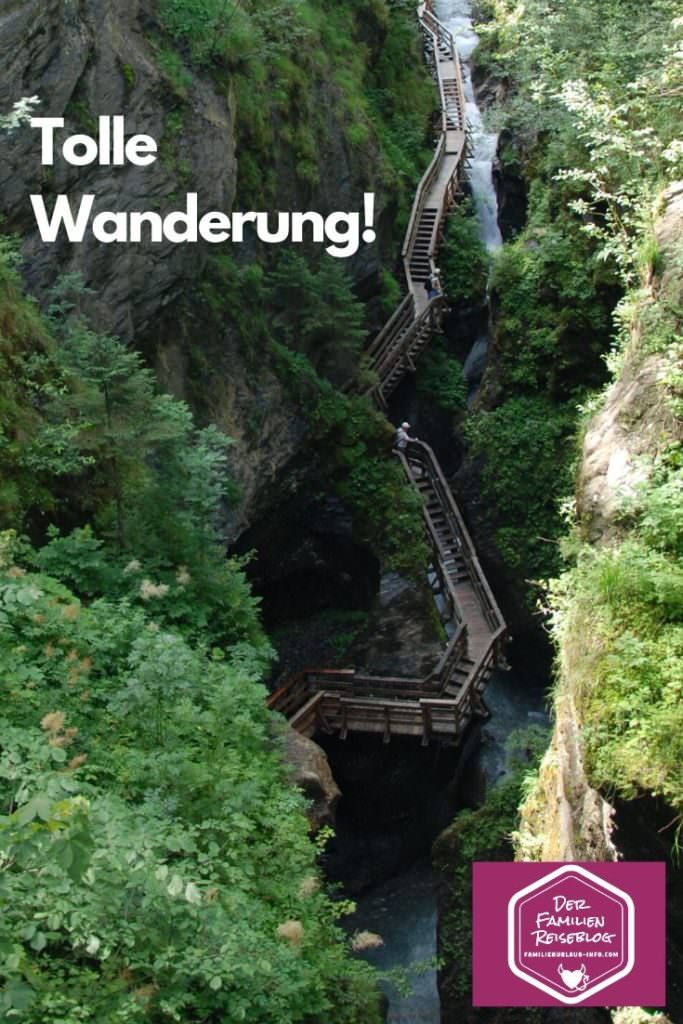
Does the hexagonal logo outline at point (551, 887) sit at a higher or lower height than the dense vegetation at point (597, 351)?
lower

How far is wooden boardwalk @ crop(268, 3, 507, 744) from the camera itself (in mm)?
18641

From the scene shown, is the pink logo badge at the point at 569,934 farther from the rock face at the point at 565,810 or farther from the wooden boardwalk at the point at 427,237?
the wooden boardwalk at the point at 427,237

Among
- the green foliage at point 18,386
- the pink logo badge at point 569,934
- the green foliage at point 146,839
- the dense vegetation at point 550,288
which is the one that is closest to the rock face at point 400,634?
the dense vegetation at point 550,288

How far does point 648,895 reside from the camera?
7.60 metres

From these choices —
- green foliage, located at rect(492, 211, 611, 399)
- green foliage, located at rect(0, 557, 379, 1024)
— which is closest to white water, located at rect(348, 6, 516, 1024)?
green foliage, located at rect(0, 557, 379, 1024)

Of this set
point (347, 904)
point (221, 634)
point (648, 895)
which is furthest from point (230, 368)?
point (648, 895)

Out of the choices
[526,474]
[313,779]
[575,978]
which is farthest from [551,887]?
[526,474]

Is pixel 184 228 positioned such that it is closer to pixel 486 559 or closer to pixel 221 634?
pixel 221 634

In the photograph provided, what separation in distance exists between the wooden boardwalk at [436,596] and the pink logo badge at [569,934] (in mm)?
10207

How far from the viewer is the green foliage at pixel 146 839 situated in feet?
19.2

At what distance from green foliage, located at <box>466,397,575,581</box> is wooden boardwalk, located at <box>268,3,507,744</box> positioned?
0.96 metres

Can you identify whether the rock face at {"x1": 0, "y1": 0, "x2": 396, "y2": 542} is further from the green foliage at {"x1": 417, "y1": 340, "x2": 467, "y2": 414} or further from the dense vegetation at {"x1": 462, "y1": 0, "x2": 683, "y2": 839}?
the green foliage at {"x1": 417, "y1": 340, "x2": 467, "y2": 414}

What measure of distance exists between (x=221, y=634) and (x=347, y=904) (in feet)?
12.3

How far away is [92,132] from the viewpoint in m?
15.3
